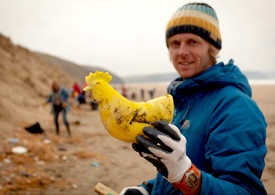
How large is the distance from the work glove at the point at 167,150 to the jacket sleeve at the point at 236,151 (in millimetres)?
172

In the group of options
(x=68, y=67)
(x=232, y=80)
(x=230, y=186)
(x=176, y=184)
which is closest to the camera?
(x=230, y=186)

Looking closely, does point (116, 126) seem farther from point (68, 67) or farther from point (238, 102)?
point (68, 67)

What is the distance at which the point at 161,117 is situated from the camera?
146cm

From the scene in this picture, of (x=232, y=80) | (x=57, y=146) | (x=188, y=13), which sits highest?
(x=188, y=13)

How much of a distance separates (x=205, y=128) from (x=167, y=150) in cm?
39

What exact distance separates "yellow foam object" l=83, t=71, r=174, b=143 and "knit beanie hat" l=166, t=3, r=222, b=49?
88cm

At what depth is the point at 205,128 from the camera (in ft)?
4.66

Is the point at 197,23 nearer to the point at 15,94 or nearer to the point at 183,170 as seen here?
the point at 183,170

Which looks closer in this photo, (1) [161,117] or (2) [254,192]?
(2) [254,192]

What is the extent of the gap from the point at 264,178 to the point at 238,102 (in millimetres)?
4810

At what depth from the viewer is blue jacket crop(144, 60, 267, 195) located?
1134 millimetres

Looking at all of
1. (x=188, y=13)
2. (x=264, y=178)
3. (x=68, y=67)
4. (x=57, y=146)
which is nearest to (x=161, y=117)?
(x=188, y=13)

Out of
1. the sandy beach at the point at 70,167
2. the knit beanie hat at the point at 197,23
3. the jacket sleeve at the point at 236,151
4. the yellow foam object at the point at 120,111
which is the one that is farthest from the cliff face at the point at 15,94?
the jacket sleeve at the point at 236,151

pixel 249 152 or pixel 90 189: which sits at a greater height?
pixel 249 152
